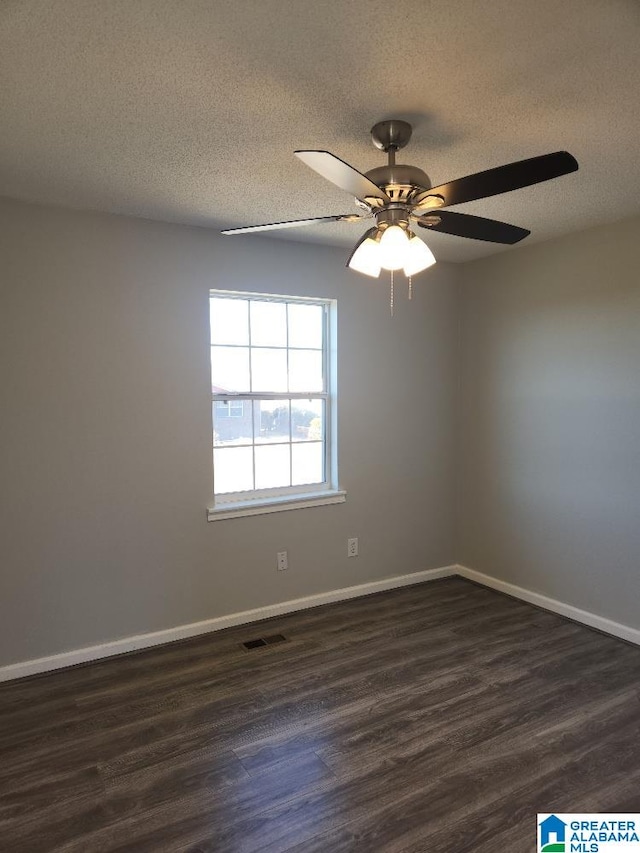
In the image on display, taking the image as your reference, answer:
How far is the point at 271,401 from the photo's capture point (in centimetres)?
355

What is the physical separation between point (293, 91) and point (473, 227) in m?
0.82

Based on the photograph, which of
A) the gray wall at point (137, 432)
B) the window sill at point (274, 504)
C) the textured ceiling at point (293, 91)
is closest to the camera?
the textured ceiling at point (293, 91)

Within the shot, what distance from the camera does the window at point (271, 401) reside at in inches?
134

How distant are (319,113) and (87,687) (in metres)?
2.78

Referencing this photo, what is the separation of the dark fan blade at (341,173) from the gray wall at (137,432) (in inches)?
65.0

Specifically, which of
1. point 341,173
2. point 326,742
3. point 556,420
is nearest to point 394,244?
point 341,173

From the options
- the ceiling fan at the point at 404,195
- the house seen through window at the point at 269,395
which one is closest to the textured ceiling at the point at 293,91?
the ceiling fan at the point at 404,195

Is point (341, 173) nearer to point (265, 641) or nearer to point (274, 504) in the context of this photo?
point (274, 504)

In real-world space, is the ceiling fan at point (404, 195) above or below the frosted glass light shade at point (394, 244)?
above

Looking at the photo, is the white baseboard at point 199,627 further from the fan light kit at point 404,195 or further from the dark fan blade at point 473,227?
the dark fan blade at point 473,227

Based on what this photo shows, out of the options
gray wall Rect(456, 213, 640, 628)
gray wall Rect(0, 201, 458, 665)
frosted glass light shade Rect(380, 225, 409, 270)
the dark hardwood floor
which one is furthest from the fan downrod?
the dark hardwood floor

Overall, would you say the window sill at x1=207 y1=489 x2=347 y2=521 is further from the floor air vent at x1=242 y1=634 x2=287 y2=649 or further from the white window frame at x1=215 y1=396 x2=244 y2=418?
the floor air vent at x1=242 y1=634 x2=287 y2=649

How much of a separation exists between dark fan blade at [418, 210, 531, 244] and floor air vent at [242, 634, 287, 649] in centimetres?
240
